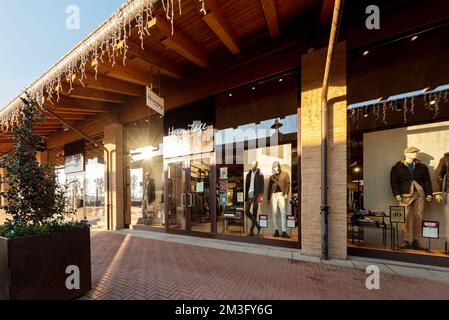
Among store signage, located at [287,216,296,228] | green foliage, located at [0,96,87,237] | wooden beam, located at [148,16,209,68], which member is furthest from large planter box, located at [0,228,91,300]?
store signage, located at [287,216,296,228]

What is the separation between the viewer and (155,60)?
19.1 feet

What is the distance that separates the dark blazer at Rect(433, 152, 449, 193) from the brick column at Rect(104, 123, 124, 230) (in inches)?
370

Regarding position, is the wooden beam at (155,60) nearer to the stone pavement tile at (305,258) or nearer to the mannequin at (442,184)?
the stone pavement tile at (305,258)

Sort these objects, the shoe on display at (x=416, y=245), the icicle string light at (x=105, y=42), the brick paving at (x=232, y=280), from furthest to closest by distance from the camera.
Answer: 1. the shoe on display at (x=416, y=245)
2. the icicle string light at (x=105, y=42)
3. the brick paving at (x=232, y=280)

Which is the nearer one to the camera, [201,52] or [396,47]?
[396,47]

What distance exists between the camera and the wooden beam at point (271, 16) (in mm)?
4199

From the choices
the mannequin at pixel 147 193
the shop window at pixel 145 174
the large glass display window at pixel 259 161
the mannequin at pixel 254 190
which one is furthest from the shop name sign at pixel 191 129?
the mannequin at pixel 147 193

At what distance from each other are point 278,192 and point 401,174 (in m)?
2.79

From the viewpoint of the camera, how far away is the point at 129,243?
6.34 m

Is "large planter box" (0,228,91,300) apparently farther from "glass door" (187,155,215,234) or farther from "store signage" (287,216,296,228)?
"store signage" (287,216,296,228)

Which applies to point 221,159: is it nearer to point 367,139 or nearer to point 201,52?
point 201,52

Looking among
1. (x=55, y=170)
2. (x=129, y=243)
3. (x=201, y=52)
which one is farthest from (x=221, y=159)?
→ (x=55, y=170)

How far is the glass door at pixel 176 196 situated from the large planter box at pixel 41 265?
4.01 metres
